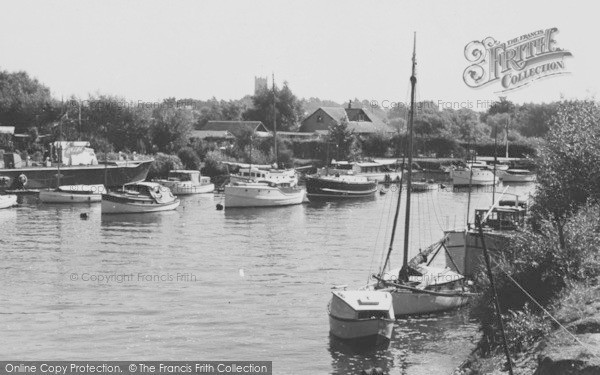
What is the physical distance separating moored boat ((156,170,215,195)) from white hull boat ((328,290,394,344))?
6374 cm

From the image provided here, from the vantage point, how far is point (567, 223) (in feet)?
122

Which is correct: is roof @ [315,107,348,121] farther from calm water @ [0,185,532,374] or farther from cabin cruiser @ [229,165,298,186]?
calm water @ [0,185,532,374]

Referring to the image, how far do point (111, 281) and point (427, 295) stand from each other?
17.2 m

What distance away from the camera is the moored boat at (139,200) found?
78.4 m

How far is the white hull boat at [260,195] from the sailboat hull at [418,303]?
4702cm

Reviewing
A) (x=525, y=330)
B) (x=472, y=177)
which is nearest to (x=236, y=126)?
(x=472, y=177)

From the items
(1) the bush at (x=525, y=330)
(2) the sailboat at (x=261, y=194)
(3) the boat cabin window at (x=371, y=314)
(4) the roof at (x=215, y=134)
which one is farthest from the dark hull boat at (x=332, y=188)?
(1) the bush at (x=525, y=330)

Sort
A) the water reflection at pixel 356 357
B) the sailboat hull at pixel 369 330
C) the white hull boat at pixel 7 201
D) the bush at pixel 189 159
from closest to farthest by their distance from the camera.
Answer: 1. the water reflection at pixel 356 357
2. the sailboat hull at pixel 369 330
3. the white hull boat at pixel 7 201
4. the bush at pixel 189 159

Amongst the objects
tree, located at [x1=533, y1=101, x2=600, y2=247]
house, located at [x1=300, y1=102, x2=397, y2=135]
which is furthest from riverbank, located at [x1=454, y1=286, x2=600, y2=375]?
house, located at [x1=300, y1=102, x2=397, y2=135]

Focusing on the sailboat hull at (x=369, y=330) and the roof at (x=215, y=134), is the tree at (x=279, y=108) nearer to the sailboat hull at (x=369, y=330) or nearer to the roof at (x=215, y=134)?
the roof at (x=215, y=134)

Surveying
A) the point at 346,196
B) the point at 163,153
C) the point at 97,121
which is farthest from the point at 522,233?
the point at 97,121

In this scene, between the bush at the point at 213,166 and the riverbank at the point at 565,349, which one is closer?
the riverbank at the point at 565,349

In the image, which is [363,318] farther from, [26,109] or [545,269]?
[26,109]

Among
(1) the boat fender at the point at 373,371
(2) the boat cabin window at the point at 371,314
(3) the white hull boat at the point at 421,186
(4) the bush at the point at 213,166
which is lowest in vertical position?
(1) the boat fender at the point at 373,371
